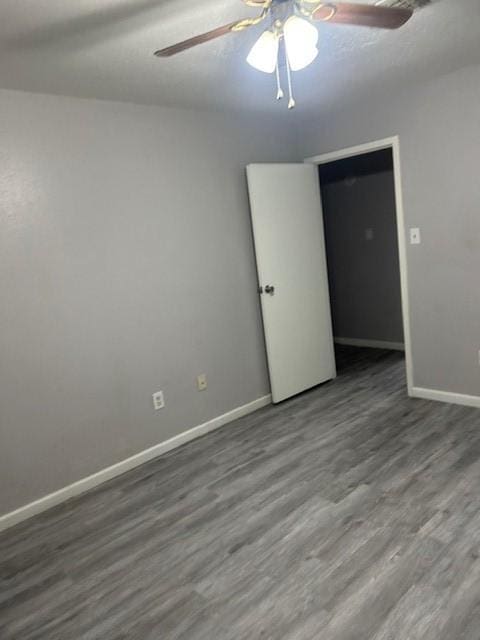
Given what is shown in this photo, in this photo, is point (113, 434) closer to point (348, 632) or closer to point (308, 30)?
point (348, 632)

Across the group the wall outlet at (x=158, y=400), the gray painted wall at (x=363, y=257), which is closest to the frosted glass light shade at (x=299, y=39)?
the wall outlet at (x=158, y=400)

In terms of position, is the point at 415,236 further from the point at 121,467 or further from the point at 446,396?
the point at 121,467

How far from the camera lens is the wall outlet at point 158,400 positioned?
3271mm

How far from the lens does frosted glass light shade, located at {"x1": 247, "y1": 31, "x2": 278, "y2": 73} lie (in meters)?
1.81

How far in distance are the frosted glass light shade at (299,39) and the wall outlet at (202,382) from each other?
7.30 feet

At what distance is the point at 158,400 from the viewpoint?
3.29 metres

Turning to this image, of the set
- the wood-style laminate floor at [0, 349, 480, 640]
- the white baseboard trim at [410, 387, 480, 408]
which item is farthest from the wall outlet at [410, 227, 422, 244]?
the wood-style laminate floor at [0, 349, 480, 640]

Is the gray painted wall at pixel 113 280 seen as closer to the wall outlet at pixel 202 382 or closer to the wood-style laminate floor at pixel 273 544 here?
the wall outlet at pixel 202 382

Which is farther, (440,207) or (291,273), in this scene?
(291,273)

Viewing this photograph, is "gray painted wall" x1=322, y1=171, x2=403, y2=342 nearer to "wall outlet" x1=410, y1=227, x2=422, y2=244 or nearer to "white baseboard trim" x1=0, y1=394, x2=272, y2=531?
"wall outlet" x1=410, y1=227, x2=422, y2=244

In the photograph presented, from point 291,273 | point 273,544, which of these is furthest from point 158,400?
point 291,273

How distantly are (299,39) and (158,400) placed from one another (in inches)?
92.1

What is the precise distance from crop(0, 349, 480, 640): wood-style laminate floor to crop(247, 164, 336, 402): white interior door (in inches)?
29.2

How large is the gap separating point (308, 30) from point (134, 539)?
7.74ft
